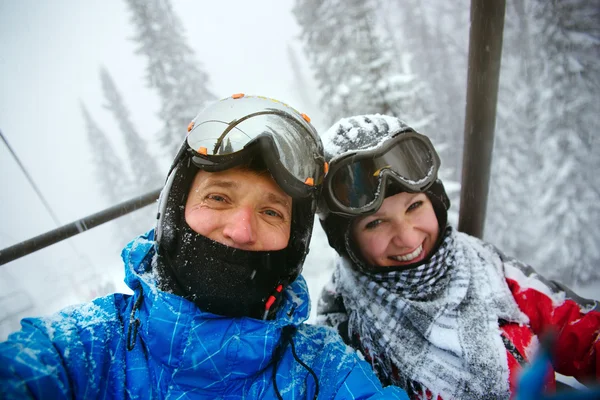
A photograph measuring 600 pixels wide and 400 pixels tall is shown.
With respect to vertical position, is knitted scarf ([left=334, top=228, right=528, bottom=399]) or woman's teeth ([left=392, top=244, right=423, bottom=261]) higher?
woman's teeth ([left=392, top=244, right=423, bottom=261])

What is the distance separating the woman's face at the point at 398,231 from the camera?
2.23 metres

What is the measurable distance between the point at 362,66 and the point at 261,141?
9.95m

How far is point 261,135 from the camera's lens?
1968mm

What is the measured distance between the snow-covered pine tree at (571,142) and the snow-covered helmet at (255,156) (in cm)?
1307

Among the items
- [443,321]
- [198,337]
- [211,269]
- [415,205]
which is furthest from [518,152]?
[198,337]

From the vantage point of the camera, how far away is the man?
145 centimetres

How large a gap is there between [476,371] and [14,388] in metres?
2.40

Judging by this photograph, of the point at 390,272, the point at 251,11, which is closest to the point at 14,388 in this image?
the point at 390,272

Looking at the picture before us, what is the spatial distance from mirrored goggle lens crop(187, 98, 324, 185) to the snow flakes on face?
0.29 m

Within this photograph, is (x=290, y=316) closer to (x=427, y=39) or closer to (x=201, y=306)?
(x=201, y=306)

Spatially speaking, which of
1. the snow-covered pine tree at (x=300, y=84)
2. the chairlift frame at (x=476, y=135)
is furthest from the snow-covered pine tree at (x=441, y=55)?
the snow-covered pine tree at (x=300, y=84)

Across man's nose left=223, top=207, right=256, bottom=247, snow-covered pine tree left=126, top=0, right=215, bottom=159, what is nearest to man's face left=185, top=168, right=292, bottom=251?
man's nose left=223, top=207, right=256, bottom=247

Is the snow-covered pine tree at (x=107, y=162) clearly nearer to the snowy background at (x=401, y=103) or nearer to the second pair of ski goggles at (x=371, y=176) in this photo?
the snowy background at (x=401, y=103)

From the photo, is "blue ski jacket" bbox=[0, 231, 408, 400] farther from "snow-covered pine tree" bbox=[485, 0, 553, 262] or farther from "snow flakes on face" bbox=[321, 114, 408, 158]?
"snow-covered pine tree" bbox=[485, 0, 553, 262]
